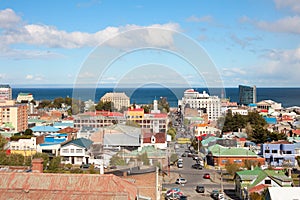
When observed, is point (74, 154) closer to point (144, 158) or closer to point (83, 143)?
point (83, 143)

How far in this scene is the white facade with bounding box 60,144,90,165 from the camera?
1406 centimetres

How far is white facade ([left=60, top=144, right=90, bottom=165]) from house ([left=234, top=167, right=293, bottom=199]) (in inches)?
236

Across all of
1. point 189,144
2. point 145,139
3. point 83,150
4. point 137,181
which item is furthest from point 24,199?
point 189,144

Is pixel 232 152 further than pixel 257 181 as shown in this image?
Yes

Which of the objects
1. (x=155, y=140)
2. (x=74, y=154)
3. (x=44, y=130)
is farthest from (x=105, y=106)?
(x=74, y=154)

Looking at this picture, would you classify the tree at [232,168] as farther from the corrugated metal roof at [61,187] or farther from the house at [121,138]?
the corrugated metal roof at [61,187]

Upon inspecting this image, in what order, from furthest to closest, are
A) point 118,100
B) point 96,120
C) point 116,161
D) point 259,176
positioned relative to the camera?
point 118,100 < point 96,120 < point 116,161 < point 259,176

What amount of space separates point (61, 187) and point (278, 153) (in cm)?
1109

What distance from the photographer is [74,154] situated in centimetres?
1425

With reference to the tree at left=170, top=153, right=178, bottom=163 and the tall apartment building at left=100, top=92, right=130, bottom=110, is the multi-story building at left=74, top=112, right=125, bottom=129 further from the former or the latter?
the tree at left=170, top=153, right=178, bottom=163

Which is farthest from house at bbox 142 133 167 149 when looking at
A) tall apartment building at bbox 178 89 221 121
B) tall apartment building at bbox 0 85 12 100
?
tall apartment building at bbox 0 85 12 100

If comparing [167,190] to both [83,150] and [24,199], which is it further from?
[24,199]

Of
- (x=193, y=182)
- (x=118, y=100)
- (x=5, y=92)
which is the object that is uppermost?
(x=5, y=92)

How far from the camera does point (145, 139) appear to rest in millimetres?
15367
